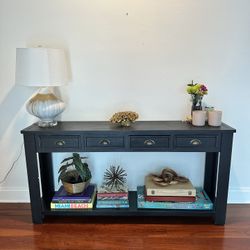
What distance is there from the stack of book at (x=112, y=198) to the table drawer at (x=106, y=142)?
47 centimetres

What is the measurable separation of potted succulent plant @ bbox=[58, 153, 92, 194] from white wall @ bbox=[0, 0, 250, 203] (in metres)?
0.42

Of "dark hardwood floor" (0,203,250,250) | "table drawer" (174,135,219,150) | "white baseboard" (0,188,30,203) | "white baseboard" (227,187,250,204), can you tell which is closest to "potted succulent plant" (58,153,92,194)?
"dark hardwood floor" (0,203,250,250)

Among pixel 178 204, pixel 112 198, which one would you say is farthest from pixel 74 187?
pixel 178 204

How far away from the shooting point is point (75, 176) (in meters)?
1.96

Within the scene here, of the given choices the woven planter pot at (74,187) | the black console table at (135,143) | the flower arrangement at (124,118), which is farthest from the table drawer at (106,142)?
the woven planter pot at (74,187)

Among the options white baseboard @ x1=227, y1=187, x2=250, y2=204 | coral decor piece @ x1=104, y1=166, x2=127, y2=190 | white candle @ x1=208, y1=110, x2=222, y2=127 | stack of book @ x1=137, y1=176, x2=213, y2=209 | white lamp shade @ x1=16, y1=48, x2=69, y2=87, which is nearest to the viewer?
white lamp shade @ x1=16, y1=48, x2=69, y2=87

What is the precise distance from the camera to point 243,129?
204 cm

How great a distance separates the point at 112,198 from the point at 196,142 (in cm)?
→ 82

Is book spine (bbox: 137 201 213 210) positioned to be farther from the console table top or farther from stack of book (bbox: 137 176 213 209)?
the console table top

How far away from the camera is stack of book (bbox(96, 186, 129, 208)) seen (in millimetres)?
1882

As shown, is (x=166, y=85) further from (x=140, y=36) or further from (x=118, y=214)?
(x=118, y=214)

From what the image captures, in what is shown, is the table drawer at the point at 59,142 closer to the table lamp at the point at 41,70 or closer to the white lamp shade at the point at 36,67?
the table lamp at the point at 41,70

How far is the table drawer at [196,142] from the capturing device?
1.69 metres

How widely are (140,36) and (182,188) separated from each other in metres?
1.28
